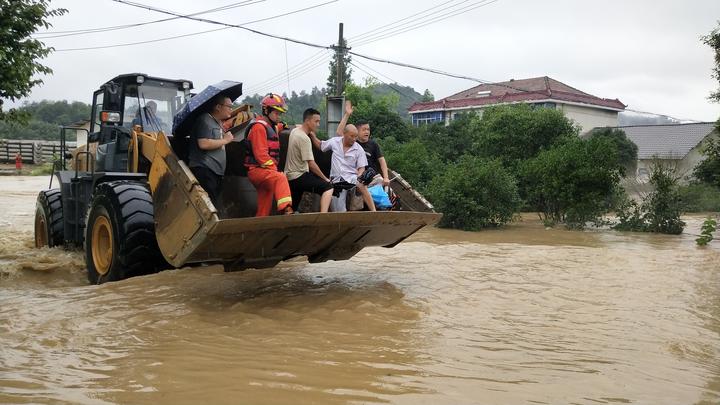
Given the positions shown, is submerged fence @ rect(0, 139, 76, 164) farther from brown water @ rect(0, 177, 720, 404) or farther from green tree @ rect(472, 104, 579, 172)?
brown water @ rect(0, 177, 720, 404)

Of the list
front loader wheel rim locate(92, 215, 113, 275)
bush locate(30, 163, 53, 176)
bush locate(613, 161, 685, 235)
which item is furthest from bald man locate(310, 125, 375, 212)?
bush locate(30, 163, 53, 176)

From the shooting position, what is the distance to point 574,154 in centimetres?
1845

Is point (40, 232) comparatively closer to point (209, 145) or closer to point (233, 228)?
point (209, 145)

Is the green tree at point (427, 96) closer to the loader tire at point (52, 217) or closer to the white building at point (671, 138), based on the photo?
the white building at point (671, 138)

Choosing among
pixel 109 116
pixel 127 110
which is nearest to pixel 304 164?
pixel 109 116

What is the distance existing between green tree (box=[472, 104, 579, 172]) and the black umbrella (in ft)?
64.9

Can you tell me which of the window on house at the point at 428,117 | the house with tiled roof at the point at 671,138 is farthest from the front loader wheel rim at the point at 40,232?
the window on house at the point at 428,117

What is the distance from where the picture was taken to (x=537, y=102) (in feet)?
164

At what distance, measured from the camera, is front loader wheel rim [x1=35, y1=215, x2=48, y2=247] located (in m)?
11.2

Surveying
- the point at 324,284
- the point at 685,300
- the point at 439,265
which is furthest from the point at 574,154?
the point at 324,284

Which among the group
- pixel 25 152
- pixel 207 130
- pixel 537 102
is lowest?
pixel 207 130

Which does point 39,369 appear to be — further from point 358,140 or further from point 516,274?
point 516,274

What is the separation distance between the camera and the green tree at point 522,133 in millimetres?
26312

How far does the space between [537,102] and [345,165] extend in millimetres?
44879
